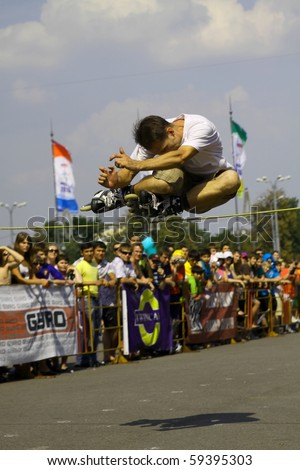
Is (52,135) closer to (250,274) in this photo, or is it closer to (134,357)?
(250,274)

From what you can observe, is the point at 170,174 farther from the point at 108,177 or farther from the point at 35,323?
the point at 35,323

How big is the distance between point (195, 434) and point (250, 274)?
47.0 ft

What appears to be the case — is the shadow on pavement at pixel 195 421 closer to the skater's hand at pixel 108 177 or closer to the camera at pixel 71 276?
the skater's hand at pixel 108 177

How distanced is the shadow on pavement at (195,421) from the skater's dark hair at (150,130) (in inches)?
104

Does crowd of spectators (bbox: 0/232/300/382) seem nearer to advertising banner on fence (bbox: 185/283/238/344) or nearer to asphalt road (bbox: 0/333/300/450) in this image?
advertising banner on fence (bbox: 185/283/238/344)

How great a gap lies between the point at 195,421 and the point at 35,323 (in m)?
5.91

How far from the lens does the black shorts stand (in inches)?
695

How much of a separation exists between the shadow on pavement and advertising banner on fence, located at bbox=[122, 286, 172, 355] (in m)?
7.44

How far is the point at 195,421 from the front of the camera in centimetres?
984

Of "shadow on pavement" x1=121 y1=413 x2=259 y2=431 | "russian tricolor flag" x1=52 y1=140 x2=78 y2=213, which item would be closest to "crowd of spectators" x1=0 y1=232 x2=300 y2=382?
"shadow on pavement" x1=121 y1=413 x2=259 y2=431

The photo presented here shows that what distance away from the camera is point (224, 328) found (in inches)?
858

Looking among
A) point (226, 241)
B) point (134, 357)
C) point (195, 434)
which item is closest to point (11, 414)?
point (195, 434)

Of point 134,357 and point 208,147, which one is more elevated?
point 208,147

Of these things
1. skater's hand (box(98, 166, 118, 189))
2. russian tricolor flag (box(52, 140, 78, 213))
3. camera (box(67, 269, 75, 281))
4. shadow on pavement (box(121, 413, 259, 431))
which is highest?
russian tricolor flag (box(52, 140, 78, 213))
